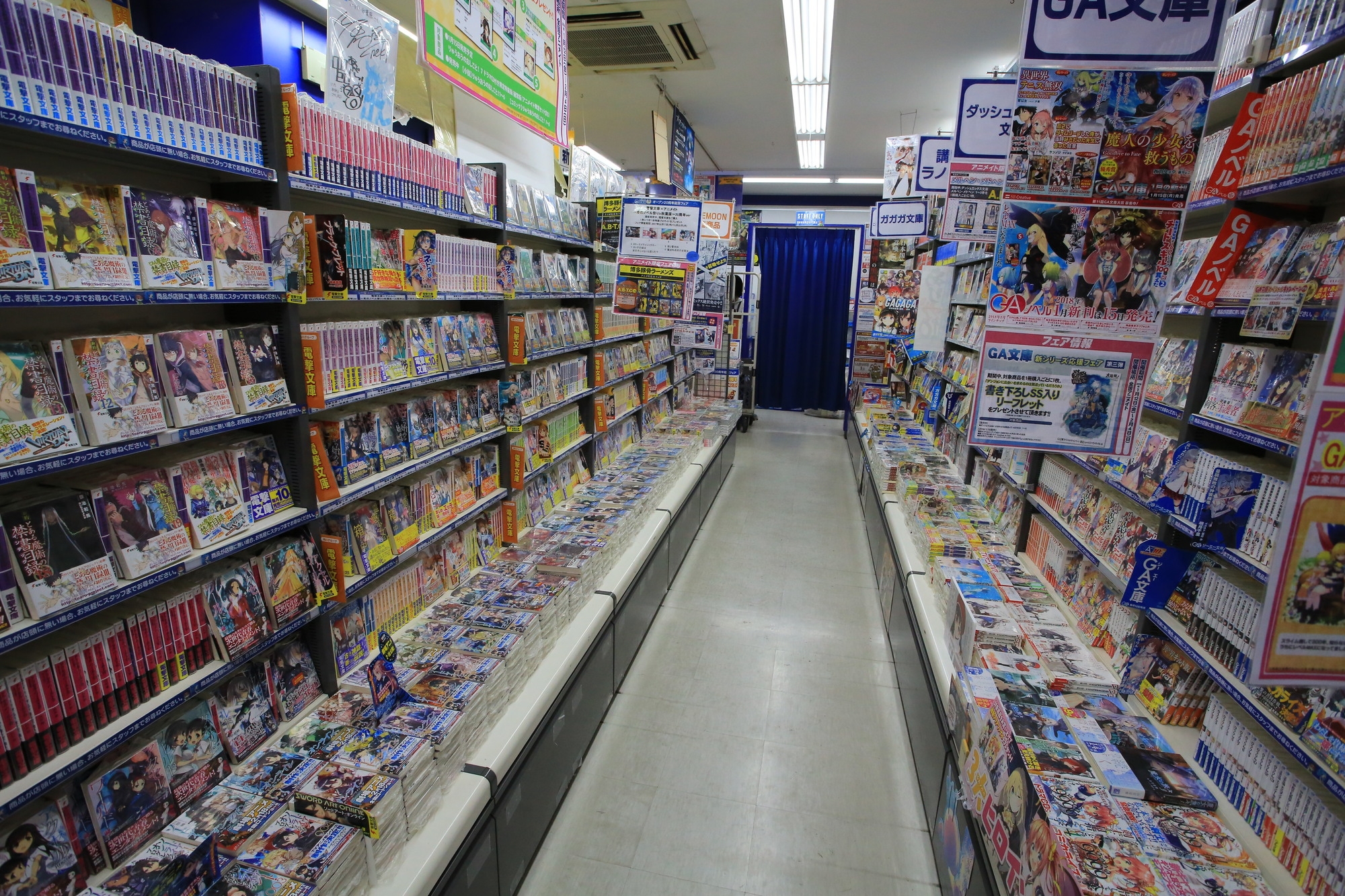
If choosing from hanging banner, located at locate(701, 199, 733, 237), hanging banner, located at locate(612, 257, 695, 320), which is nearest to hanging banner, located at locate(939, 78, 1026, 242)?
hanging banner, located at locate(612, 257, 695, 320)

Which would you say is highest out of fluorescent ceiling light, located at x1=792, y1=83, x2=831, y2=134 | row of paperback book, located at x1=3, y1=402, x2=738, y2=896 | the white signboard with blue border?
fluorescent ceiling light, located at x1=792, y1=83, x2=831, y2=134

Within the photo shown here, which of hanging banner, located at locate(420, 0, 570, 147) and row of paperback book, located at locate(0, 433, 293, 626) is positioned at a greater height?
hanging banner, located at locate(420, 0, 570, 147)

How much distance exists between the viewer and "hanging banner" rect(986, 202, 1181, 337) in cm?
189

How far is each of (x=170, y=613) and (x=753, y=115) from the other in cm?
683

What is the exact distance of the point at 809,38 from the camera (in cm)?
469

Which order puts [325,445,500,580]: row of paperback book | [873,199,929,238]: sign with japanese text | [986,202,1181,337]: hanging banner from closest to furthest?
[986,202,1181,337]: hanging banner → [325,445,500,580]: row of paperback book → [873,199,929,238]: sign with japanese text

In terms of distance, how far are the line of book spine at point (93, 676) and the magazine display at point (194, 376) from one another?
0.51 meters

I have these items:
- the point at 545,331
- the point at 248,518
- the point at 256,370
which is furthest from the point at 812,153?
the point at 248,518

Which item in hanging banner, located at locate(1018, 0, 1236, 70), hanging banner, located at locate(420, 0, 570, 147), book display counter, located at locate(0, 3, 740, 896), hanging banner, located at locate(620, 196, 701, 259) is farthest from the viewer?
hanging banner, located at locate(620, 196, 701, 259)

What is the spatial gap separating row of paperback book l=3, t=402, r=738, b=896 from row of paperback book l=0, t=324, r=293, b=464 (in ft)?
2.76

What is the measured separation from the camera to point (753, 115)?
6801 millimetres

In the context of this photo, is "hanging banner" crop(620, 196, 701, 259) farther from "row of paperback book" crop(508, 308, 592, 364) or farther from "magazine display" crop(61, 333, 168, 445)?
"magazine display" crop(61, 333, 168, 445)

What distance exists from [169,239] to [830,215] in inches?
452

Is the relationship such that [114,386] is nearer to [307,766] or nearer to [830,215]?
[307,766]
